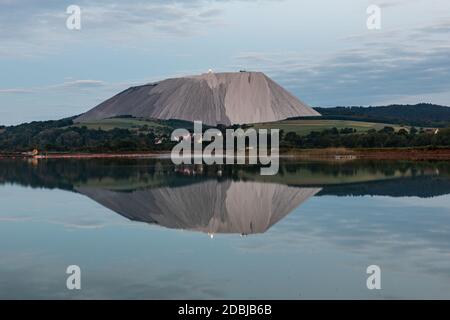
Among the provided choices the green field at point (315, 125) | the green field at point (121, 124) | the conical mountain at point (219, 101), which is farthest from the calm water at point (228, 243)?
the conical mountain at point (219, 101)

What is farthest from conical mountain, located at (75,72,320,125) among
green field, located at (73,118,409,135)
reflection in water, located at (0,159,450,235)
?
reflection in water, located at (0,159,450,235)

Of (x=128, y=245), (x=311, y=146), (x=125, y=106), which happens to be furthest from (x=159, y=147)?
(x=128, y=245)

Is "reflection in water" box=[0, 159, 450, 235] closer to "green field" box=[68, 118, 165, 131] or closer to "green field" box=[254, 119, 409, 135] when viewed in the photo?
"green field" box=[254, 119, 409, 135]

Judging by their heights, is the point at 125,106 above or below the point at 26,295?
above

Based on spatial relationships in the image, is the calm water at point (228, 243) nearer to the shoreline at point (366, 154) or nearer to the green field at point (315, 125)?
the shoreline at point (366, 154)
